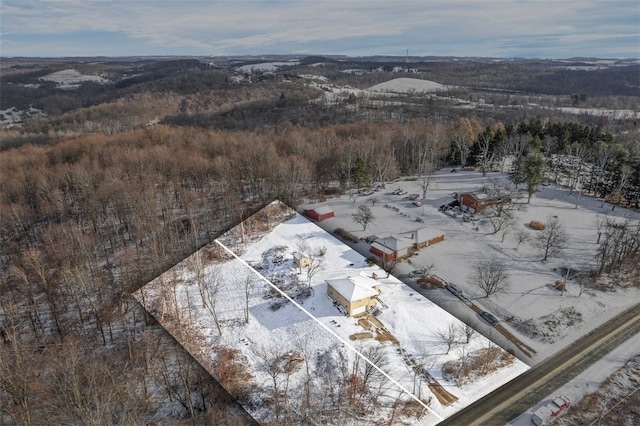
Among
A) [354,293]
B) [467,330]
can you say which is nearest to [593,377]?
[467,330]

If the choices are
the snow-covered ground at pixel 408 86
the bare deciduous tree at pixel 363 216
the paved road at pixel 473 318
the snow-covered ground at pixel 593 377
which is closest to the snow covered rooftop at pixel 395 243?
the paved road at pixel 473 318

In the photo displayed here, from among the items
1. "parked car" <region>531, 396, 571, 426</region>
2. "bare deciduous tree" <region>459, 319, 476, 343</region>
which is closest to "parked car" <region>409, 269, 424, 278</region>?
"bare deciduous tree" <region>459, 319, 476, 343</region>

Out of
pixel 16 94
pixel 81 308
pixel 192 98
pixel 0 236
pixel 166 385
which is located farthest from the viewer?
pixel 16 94

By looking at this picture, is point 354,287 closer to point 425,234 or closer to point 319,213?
point 425,234

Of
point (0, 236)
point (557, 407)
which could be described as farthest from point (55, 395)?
point (0, 236)

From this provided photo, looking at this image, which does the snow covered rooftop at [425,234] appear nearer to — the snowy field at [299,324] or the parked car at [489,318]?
the snowy field at [299,324]

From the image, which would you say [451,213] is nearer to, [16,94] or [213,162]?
[213,162]
